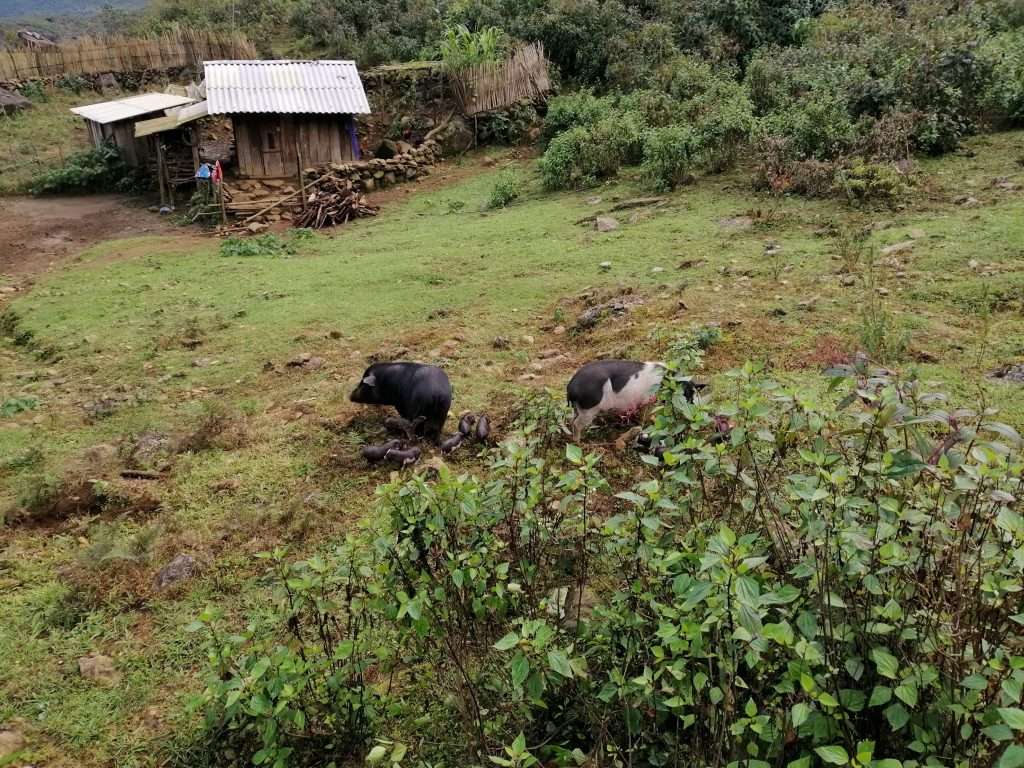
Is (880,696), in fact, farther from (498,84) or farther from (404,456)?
(498,84)

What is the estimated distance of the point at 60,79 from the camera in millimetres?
24500

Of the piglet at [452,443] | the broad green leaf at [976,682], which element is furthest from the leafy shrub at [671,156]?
the broad green leaf at [976,682]

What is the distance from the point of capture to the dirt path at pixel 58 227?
13.1 metres

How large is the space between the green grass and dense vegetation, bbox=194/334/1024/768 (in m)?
20.2

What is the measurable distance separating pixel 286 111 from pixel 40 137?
1072cm

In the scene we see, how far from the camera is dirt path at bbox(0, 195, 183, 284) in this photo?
1306cm

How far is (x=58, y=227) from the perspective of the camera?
50.0 ft

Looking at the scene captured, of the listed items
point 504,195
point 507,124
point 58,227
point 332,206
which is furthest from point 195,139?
point 504,195

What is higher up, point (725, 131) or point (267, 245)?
point (725, 131)

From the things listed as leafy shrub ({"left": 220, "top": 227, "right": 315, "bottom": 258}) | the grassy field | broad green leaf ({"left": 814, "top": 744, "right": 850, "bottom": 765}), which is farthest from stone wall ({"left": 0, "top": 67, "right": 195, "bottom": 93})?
broad green leaf ({"left": 814, "top": 744, "right": 850, "bottom": 765})

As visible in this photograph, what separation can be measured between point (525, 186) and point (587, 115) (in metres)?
2.75

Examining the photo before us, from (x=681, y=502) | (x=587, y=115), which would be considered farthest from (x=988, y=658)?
(x=587, y=115)

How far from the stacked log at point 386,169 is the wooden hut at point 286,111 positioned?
0.73 metres

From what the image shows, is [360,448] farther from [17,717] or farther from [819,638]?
[819,638]
